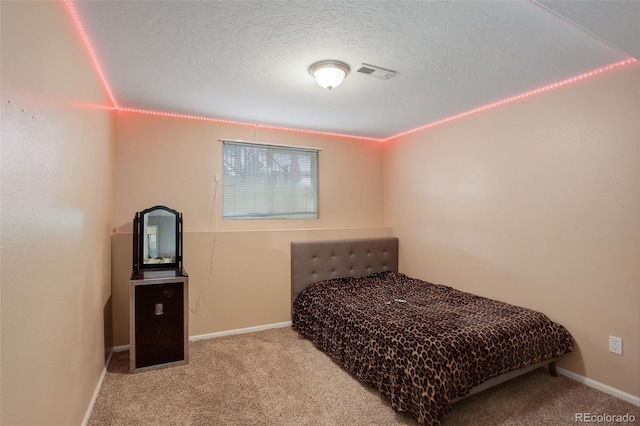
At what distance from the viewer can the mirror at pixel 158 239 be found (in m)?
2.92

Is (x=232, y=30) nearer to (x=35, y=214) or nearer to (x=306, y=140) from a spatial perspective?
(x=35, y=214)

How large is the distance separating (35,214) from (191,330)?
7.76ft

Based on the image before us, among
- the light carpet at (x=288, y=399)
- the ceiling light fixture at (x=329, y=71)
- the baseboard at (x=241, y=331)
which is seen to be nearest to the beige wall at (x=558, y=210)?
the light carpet at (x=288, y=399)

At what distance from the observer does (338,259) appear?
385 cm

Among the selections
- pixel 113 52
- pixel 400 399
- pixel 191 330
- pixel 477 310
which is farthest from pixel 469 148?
pixel 191 330

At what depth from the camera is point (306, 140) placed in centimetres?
405

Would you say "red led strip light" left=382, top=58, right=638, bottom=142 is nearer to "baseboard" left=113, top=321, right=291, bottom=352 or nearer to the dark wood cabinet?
"baseboard" left=113, top=321, right=291, bottom=352

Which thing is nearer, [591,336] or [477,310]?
[591,336]

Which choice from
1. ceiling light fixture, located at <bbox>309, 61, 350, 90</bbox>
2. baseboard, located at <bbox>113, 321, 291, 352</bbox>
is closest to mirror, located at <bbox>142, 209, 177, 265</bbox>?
baseboard, located at <bbox>113, 321, 291, 352</bbox>
